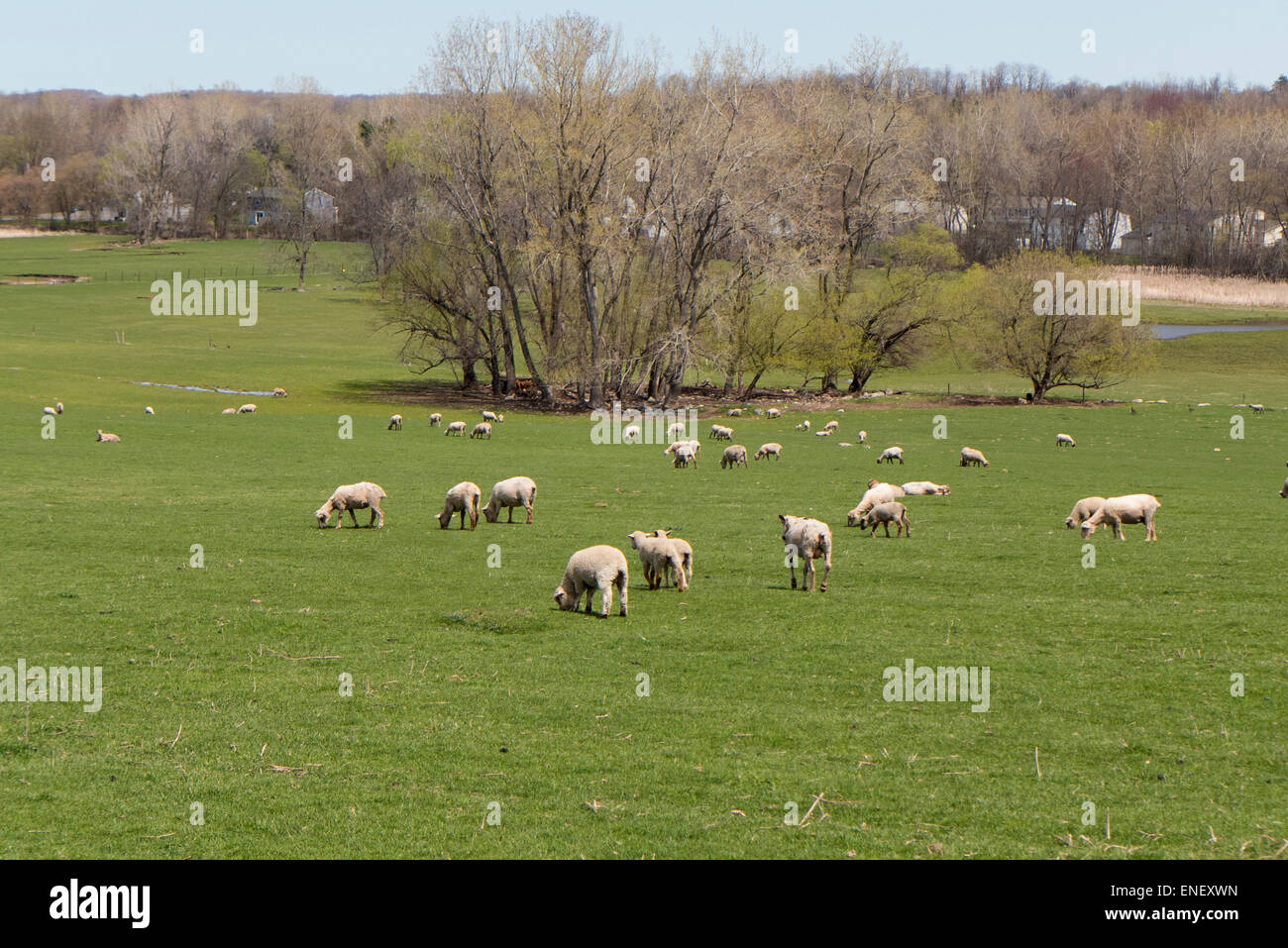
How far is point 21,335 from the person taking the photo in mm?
85938

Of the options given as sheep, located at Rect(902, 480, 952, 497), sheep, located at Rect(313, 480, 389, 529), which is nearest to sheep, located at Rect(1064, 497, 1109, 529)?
sheep, located at Rect(902, 480, 952, 497)

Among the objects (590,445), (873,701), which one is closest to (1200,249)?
(590,445)

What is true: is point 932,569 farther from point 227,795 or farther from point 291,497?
point 291,497

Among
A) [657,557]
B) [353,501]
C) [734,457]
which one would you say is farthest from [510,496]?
[734,457]

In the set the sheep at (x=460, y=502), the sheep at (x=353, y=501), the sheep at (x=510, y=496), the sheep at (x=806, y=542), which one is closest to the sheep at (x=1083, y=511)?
the sheep at (x=806, y=542)

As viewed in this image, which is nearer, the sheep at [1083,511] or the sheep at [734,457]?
the sheep at [1083,511]

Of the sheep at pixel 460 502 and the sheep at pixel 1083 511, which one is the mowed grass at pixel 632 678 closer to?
the sheep at pixel 460 502

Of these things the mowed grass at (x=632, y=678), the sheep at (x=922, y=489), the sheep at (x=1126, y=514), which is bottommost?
the mowed grass at (x=632, y=678)

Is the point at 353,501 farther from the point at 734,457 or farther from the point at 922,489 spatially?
the point at 734,457

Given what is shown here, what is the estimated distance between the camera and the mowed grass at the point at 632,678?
34.8 ft

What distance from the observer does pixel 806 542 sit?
66.0 feet

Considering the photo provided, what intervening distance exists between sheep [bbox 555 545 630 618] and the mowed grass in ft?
1.06

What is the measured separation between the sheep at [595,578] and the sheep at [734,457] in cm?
2309

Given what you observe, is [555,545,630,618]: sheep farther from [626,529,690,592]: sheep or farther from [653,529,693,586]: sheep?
[653,529,693,586]: sheep
